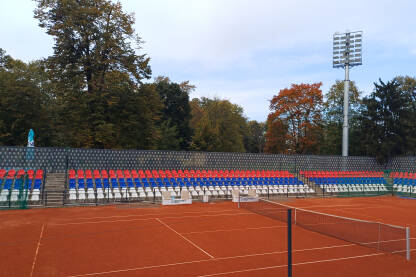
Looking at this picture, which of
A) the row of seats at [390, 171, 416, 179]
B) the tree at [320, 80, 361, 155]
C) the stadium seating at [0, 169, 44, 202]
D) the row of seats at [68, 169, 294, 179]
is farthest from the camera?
the tree at [320, 80, 361, 155]

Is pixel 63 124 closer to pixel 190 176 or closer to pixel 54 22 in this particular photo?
pixel 54 22

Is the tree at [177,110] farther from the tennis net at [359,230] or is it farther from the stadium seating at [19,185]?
the tennis net at [359,230]

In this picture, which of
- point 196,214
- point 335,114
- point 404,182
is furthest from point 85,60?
point 335,114

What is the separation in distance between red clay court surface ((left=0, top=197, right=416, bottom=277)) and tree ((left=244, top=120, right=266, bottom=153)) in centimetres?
6033

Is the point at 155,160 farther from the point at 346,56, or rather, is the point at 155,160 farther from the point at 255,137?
the point at 255,137

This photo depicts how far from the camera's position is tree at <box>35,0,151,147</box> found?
29375 mm

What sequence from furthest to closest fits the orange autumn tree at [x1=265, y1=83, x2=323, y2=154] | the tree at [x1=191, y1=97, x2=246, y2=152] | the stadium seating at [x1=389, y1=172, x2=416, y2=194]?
the orange autumn tree at [x1=265, y1=83, x2=323, y2=154], the tree at [x1=191, y1=97, x2=246, y2=152], the stadium seating at [x1=389, y1=172, x2=416, y2=194]

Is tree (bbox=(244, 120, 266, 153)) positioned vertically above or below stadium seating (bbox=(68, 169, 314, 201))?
above

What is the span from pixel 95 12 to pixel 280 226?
25504mm

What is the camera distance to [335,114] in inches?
2152

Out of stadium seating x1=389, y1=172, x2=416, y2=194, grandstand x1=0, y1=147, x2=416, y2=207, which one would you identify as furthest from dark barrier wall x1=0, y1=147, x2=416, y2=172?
stadium seating x1=389, y1=172, x2=416, y2=194

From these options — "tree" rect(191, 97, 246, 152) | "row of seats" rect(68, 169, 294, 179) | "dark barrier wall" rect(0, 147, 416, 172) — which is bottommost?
"row of seats" rect(68, 169, 294, 179)

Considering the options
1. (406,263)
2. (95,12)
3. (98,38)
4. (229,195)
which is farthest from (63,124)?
(406,263)

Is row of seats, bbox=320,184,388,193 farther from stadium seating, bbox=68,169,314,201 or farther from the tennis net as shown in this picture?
the tennis net
